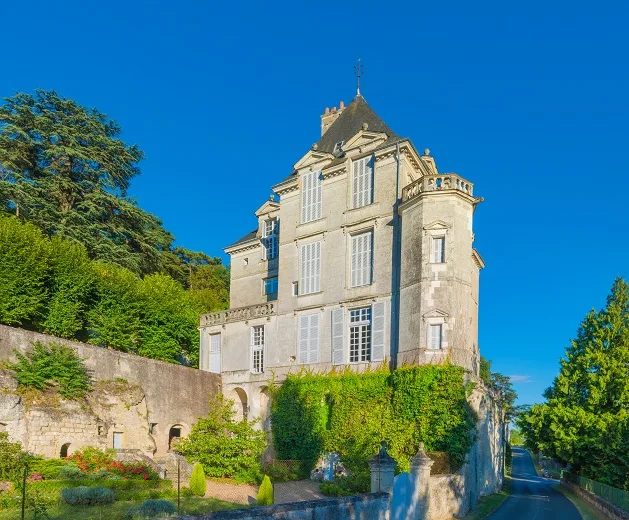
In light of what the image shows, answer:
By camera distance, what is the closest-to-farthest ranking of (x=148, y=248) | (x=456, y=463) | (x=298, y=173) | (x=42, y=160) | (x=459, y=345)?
(x=456, y=463) → (x=459, y=345) → (x=298, y=173) → (x=42, y=160) → (x=148, y=248)

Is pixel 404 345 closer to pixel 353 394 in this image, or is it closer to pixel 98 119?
pixel 353 394

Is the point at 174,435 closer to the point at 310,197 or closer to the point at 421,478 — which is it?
the point at 310,197

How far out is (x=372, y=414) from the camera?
25.5m

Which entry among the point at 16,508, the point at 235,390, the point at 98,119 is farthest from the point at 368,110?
the point at 16,508

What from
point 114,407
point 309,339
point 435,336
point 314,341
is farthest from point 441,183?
point 114,407

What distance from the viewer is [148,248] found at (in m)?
43.0

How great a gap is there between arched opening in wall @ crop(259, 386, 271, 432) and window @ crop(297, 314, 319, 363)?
110 inches

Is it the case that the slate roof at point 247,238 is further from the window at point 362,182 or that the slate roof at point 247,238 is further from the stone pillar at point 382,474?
the stone pillar at point 382,474

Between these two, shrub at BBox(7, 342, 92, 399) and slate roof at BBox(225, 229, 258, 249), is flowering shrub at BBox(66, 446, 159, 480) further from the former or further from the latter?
slate roof at BBox(225, 229, 258, 249)

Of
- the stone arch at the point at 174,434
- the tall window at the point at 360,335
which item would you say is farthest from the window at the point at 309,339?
the stone arch at the point at 174,434

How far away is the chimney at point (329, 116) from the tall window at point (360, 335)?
1457 centimetres

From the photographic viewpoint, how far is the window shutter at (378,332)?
26.8 m

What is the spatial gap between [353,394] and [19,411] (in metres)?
12.8

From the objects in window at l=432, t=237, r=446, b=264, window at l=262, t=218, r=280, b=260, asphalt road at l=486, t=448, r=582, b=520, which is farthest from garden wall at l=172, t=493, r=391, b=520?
window at l=262, t=218, r=280, b=260
